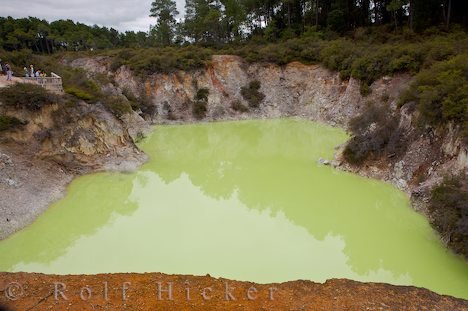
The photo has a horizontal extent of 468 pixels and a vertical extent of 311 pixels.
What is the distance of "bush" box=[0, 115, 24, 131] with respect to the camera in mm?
18234

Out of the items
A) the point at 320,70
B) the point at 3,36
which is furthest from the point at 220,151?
Answer: the point at 3,36

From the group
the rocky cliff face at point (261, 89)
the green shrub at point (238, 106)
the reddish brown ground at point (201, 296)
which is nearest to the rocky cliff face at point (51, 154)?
the reddish brown ground at point (201, 296)

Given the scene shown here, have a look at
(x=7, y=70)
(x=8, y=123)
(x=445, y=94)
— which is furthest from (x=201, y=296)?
(x=7, y=70)

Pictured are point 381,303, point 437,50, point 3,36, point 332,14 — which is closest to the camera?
point 381,303

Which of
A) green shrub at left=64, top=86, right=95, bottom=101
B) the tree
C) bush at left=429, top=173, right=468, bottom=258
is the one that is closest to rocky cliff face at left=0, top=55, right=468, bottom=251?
green shrub at left=64, top=86, right=95, bottom=101

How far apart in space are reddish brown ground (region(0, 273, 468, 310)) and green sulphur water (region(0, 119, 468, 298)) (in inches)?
83.1

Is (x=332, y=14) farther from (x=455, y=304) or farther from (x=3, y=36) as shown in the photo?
(x=3, y=36)

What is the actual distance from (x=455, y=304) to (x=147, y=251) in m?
8.94

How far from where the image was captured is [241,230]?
13734 mm

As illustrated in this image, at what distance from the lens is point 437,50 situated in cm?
2555

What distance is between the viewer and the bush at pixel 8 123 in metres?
18.2

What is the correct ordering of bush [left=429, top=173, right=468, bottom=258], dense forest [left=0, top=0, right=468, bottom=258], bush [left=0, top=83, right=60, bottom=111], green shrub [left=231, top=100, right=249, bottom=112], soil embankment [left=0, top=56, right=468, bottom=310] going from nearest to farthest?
1. soil embankment [left=0, top=56, right=468, bottom=310]
2. bush [left=429, top=173, right=468, bottom=258]
3. dense forest [left=0, top=0, right=468, bottom=258]
4. bush [left=0, top=83, right=60, bottom=111]
5. green shrub [left=231, top=100, right=249, bottom=112]

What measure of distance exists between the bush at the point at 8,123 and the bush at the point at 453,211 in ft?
62.9

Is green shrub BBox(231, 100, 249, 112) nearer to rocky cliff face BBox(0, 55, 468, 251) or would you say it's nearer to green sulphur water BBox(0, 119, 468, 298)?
rocky cliff face BBox(0, 55, 468, 251)
